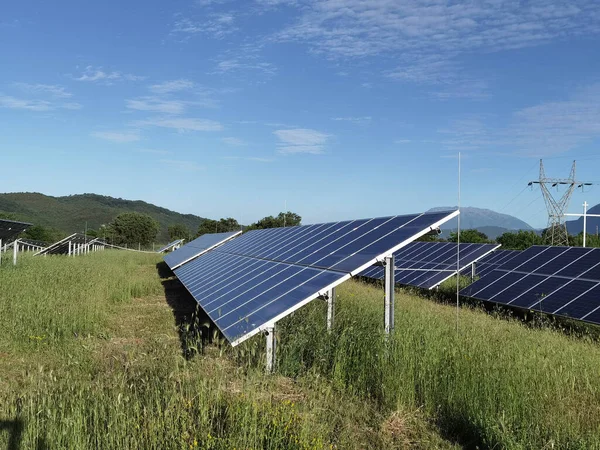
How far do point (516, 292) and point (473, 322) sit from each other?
4.36 metres

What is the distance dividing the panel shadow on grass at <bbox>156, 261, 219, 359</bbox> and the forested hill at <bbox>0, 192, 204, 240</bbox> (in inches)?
3172

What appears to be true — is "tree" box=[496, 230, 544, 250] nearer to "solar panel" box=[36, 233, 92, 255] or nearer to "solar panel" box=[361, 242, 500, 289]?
"solar panel" box=[361, 242, 500, 289]

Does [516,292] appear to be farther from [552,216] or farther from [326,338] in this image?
[552,216]

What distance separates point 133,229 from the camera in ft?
284

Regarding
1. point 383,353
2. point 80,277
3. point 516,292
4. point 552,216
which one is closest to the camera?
point 383,353

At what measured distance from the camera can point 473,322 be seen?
1053 cm

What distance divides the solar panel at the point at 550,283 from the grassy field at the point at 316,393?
11.4 feet

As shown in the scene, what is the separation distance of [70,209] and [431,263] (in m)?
109

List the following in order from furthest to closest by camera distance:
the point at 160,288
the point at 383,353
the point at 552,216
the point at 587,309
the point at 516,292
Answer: the point at 552,216 → the point at 160,288 → the point at 516,292 → the point at 587,309 → the point at 383,353

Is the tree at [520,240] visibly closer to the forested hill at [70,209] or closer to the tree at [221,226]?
the tree at [221,226]

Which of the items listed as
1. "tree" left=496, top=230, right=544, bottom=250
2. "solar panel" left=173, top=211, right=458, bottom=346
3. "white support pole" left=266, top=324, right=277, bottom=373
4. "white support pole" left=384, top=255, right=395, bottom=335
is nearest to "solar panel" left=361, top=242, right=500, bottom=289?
"solar panel" left=173, top=211, right=458, bottom=346

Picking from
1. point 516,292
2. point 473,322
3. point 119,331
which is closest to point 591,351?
point 473,322

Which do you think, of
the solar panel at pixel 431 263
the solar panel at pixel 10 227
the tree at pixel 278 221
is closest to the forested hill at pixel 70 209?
the tree at pixel 278 221

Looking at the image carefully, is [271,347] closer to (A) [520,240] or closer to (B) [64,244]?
(B) [64,244]
